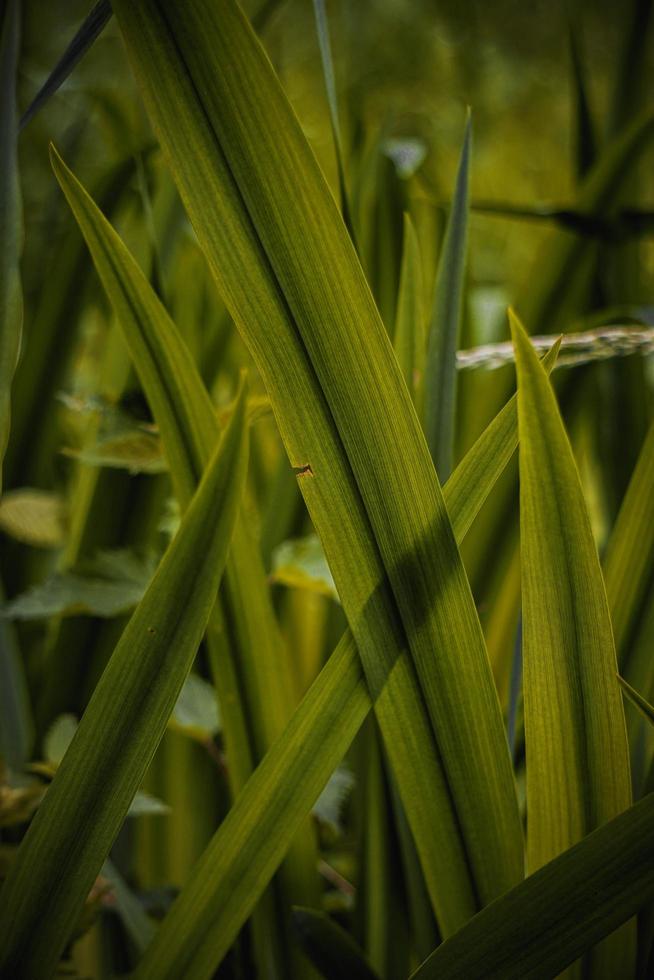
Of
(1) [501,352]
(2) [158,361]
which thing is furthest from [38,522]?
(1) [501,352]

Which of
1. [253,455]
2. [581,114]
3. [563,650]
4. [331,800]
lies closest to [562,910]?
[563,650]

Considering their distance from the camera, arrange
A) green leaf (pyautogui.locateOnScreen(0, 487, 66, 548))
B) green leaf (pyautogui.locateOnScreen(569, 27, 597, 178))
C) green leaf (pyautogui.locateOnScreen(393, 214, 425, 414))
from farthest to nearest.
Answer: green leaf (pyautogui.locateOnScreen(569, 27, 597, 178)) → green leaf (pyautogui.locateOnScreen(0, 487, 66, 548)) → green leaf (pyautogui.locateOnScreen(393, 214, 425, 414))

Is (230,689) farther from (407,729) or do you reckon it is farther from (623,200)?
(623,200)

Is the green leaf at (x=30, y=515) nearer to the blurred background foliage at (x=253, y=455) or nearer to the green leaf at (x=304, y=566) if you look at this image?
the blurred background foliage at (x=253, y=455)

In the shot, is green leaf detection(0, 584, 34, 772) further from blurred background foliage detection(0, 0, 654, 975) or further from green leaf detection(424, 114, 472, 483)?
green leaf detection(424, 114, 472, 483)

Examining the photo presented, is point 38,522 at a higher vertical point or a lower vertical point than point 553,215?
lower

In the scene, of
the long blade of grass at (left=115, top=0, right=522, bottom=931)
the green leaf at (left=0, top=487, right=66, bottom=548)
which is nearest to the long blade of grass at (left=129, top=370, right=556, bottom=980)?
the long blade of grass at (left=115, top=0, right=522, bottom=931)
